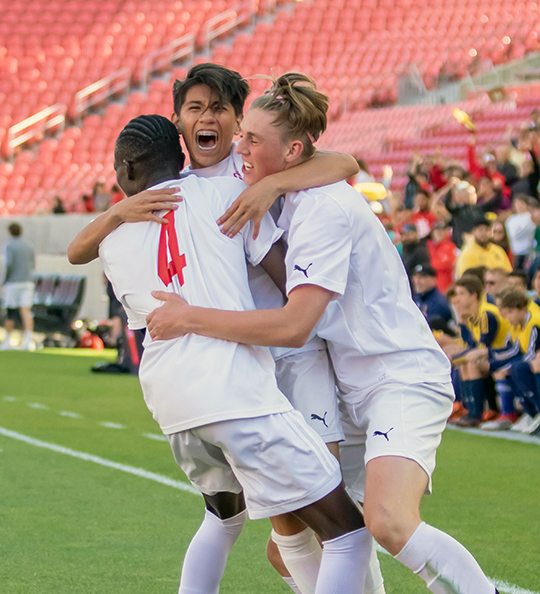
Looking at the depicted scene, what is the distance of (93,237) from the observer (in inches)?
112

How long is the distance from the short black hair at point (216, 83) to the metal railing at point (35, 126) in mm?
21124

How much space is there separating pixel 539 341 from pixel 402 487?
5281mm

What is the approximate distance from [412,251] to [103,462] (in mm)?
5178

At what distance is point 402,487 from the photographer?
2.57 metres

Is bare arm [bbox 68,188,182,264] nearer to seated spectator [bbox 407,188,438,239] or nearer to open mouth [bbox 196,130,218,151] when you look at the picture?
open mouth [bbox 196,130,218,151]

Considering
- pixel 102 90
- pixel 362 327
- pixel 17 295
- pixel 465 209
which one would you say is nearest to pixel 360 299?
pixel 362 327

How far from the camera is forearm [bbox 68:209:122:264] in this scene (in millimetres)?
2782

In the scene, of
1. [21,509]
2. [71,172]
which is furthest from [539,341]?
[71,172]

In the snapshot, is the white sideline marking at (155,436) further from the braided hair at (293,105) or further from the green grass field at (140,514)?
the braided hair at (293,105)

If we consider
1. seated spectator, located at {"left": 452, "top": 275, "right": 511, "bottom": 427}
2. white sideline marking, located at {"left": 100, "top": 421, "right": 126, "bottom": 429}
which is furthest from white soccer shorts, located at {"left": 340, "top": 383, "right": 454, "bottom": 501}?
white sideline marking, located at {"left": 100, "top": 421, "right": 126, "bottom": 429}

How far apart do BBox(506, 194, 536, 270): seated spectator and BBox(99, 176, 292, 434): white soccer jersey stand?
8.00 meters

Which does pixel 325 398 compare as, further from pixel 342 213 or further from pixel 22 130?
pixel 22 130

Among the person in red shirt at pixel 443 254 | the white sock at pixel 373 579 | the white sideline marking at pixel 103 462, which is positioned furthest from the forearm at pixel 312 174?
the person in red shirt at pixel 443 254

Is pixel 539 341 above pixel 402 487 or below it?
below
